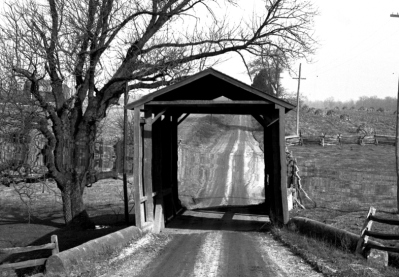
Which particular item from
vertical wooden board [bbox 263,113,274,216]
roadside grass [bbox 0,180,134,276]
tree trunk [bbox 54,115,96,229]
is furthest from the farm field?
vertical wooden board [bbox 263,113,274,216]

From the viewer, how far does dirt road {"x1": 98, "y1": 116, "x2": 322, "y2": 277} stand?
8.63 meters

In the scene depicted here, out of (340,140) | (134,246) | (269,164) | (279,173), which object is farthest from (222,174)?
(340,140)

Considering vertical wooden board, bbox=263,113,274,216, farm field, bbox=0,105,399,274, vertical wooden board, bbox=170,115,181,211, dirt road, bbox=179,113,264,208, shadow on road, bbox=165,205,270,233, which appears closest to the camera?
shadow on road, bbox=165,205,270,233

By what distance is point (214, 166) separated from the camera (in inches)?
1390

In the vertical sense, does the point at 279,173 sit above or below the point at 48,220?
above

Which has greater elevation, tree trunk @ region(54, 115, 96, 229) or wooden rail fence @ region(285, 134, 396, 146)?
wooden rail fence @ region(285, 134, 396, 146)

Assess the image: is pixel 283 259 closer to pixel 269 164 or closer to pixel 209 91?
pixel 269 164

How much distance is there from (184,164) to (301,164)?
859cm

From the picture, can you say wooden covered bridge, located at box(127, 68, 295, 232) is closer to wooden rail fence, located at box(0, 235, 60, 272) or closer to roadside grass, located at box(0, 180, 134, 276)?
roadside grass, located at box(0, 180, 134, 276)

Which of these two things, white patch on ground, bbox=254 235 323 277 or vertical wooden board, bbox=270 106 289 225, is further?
vertical wooden board, bbox=270 106 289 225

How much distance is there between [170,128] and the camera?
55.1 feet

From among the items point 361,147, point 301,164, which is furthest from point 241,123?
point 301,164

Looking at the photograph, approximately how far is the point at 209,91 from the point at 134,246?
6173 millimetres

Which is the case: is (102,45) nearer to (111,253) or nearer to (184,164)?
(111,253)
